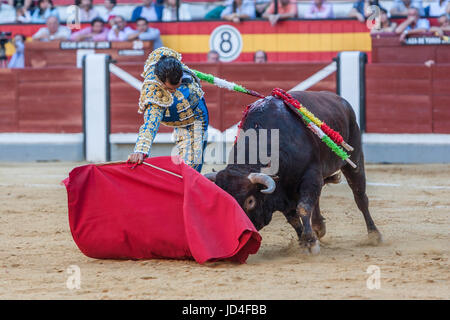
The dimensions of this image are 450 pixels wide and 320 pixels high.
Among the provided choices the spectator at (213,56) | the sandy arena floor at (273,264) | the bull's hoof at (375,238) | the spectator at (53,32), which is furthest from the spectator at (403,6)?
the bull's hoof at (375,238)

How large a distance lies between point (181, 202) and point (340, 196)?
283cm

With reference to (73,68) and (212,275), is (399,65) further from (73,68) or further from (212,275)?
(212,275)

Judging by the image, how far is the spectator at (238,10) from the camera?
972 centimetres

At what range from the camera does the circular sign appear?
9.84 m

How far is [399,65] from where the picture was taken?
8.64 metres

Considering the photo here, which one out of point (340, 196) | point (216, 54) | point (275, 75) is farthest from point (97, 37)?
point (340, 196)

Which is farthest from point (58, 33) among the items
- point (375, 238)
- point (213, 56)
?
point (375, 238)

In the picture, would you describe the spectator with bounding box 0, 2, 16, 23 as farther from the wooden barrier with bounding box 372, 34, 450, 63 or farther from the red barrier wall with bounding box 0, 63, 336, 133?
the wooden barrier with bounding box 372, 34, 450, 63

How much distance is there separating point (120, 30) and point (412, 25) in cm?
338

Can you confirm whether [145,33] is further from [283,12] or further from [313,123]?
[313,123]

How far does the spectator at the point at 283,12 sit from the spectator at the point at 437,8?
155 centimetres

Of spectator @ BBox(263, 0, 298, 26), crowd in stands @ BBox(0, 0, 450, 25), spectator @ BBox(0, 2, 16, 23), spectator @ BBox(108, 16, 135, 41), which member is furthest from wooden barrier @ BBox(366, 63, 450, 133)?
spectator @ BBox(0, 2, 16, 23)

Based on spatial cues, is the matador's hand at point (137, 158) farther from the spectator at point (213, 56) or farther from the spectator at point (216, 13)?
the spectator at point (216, 13)

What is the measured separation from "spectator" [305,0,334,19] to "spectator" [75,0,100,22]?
8.58 ft
